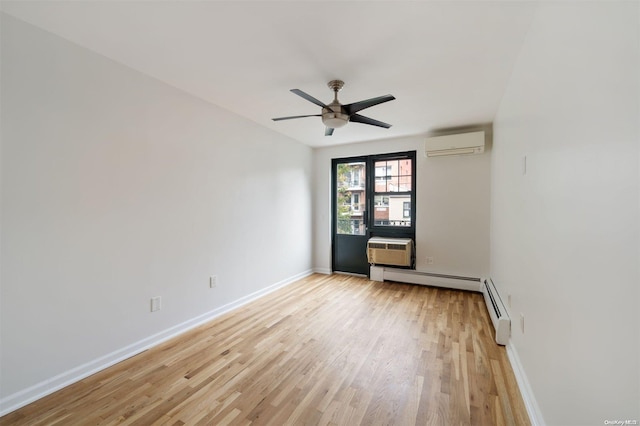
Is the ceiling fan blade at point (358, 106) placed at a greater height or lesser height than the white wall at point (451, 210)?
greater

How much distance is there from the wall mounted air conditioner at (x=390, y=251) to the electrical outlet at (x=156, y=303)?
3.06 meters

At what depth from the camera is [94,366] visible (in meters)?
2.04

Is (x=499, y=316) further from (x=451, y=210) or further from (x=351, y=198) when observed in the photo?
(x=351, y=198)

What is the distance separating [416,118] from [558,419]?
10.4 ft

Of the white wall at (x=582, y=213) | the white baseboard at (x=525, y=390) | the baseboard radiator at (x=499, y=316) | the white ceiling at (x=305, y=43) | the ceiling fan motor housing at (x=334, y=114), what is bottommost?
the white baseboard at (x=525, y=390)

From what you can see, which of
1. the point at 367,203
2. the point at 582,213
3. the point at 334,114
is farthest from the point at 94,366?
the point at 367,203

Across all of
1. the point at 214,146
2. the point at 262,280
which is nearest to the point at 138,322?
the point at 262,280

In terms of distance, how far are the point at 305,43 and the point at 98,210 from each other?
201 cm

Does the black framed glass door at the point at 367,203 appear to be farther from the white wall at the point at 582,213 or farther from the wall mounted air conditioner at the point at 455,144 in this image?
the white wall at the point at 582,213

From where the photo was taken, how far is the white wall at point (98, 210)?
1696 mm

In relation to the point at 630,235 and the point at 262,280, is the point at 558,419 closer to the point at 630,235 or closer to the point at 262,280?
the point at 630,235

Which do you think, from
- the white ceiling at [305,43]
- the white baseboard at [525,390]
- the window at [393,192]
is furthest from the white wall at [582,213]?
the window at [393,192]

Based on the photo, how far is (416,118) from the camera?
3500 millimetres

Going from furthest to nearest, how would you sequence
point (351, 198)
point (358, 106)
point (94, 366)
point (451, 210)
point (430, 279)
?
point (351, 198) < point (430, 279) < point (451, 210) < point (358, 106) < point (94, 366)
